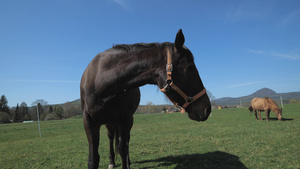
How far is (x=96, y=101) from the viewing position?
2.93m

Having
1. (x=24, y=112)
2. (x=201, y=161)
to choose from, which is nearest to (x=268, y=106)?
(x=201, y=161)

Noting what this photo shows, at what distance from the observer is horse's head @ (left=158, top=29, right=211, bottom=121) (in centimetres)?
233

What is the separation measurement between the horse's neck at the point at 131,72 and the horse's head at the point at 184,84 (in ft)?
0.53

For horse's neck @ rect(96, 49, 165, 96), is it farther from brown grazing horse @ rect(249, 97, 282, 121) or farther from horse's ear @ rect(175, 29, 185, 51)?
brown grazing horse @ rect(249, 97, 282, 121)

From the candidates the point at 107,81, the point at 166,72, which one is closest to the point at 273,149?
the point at 166,72

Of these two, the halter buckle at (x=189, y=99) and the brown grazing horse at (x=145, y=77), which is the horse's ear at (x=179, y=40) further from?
the halter buckle at (x=189, y=99)

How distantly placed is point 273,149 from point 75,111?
92.8 meters

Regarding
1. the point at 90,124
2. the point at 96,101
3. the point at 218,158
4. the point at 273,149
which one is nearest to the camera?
the point at 96,101

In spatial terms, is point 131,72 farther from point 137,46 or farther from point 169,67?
point 169,67

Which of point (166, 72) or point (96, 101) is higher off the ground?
point (166, 72)

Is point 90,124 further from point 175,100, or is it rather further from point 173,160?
point 173,160

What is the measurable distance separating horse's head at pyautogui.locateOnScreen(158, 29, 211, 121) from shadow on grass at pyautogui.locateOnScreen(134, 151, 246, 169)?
301 cm

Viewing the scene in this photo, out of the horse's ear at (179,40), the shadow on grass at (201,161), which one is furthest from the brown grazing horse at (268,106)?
the horse's ear at (179,40)

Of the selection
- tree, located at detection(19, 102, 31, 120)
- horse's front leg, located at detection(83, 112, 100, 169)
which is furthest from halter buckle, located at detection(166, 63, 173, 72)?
tree, located at detection(19, 102, 31, 120)
